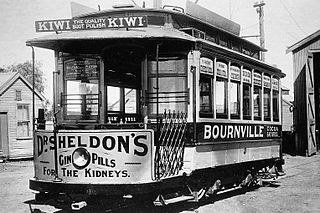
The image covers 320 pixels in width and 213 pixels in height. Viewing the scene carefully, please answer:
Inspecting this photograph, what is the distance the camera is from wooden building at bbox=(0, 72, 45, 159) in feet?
61.9

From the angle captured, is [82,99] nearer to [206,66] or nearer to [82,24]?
[82,24]

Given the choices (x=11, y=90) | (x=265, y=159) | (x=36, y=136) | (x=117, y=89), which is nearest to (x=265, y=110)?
(x=265, y=159)

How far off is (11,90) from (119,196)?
14.5 meters

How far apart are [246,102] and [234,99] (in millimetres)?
681

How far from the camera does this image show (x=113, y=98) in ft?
25.3

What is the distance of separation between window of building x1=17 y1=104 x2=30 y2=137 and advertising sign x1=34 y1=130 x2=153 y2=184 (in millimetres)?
14350

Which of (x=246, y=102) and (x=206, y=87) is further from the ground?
(x=206, y=87)

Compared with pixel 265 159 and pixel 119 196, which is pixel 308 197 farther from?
pixel 119 196

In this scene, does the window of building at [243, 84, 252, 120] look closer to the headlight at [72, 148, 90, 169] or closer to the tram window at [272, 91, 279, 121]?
the tram window at [272, 91, 279, 121]

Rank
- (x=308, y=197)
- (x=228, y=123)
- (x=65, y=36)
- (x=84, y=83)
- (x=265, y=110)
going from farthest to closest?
(x=265, y=110)
(x=308, y=197)
(x=228, y=123)
(x=84, y=83)
(x=65, y=36)

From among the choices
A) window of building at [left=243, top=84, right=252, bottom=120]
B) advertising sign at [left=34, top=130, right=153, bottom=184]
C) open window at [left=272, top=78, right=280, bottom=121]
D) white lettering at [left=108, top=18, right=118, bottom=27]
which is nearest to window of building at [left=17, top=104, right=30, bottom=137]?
open window at [left=272, top=78, right=280, bottom=121]

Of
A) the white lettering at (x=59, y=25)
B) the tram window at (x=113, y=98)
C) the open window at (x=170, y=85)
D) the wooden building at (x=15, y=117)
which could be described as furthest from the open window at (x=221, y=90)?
the wooden building at (x=15, y=117)

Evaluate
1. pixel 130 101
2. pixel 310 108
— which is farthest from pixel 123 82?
pixel 310 108

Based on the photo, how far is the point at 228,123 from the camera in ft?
27.8
